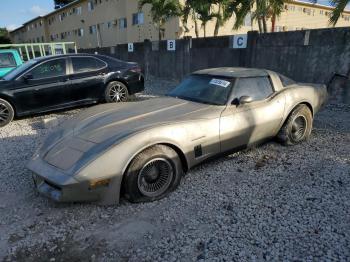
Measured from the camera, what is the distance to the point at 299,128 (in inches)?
196

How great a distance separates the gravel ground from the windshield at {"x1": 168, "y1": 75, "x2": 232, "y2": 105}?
936 millimetres

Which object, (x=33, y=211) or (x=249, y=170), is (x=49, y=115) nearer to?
(x=33, y=211)

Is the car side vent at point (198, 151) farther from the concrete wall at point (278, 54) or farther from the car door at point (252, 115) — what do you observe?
the concrete wall at point (278, 54)

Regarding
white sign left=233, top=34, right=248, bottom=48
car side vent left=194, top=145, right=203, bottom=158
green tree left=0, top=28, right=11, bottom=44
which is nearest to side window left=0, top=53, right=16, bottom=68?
white sign left=233, top=34, right=248, bottom=48

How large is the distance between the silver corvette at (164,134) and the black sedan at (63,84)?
318 centimetres

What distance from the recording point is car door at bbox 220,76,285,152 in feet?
12.9

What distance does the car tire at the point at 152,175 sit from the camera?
321 cm

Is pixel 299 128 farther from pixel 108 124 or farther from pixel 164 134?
pixel 108 124

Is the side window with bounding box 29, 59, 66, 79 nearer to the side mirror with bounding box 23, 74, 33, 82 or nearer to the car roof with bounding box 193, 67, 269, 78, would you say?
the side mirror with bounding box 23, 74, 33, 82

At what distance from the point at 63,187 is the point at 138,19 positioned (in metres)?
25.8

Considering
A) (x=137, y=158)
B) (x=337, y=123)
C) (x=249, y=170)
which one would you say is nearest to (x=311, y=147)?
(x=249, y=170)

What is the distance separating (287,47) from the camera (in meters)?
8.49

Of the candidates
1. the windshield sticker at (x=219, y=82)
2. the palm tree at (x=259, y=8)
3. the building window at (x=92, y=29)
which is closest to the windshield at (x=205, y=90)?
the windshield sticker at (x=219, y=82)

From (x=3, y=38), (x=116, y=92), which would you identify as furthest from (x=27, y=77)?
(x=3, y=38)
